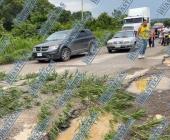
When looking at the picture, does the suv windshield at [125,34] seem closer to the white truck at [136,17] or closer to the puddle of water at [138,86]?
the puddle of water at [138,86]

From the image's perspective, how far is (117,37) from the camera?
24.2 m

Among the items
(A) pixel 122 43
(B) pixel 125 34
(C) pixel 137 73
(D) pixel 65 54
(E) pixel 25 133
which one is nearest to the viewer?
(E) pixel 25 133

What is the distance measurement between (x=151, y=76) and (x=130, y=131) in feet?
18.8

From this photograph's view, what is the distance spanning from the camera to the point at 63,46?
63.3 feet

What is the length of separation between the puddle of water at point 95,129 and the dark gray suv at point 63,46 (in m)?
11.8

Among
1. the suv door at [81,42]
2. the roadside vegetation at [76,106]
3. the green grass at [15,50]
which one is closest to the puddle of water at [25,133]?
the roadside vegetation at [76,106]

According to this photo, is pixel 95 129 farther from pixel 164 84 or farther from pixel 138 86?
pixel 164 84

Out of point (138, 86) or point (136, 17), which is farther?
point (136, 17)

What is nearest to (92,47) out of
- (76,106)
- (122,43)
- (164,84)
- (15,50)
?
(122,43)

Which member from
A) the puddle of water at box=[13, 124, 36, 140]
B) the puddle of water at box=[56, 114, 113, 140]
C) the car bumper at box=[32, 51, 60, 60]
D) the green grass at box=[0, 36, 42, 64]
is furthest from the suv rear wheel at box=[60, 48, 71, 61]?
the puddle of water at box=[13, 124, 36, 140]

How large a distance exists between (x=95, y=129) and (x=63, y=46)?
12683 millimetres

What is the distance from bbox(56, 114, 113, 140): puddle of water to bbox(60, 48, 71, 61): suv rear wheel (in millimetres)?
11966

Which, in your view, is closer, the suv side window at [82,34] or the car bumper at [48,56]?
the car bumper at [48,56]

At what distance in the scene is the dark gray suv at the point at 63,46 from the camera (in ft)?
62.1
